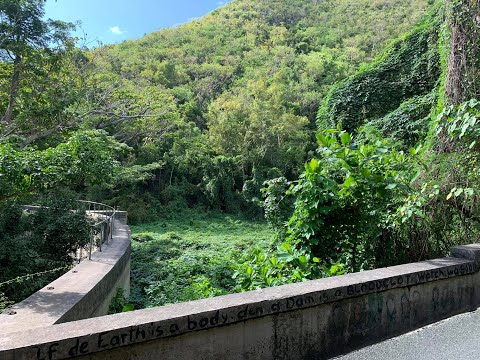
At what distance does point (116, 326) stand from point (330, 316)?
1.64 meters

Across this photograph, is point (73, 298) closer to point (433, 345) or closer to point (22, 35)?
point (433, 345)

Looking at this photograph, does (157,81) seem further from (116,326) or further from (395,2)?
(395,2)

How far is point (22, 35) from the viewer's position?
1329 centimetres

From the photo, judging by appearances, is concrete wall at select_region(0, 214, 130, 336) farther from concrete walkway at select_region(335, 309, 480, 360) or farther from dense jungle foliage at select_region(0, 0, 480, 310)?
concrete walkway at select_region(335, 309, 480, 360)

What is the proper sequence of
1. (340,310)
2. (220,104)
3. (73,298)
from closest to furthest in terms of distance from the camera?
1. (340,310)
2. (73,298)
3. (220,104)

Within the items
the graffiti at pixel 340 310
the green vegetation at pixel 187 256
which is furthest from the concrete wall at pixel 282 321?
the green vegetation at pixel 187 256

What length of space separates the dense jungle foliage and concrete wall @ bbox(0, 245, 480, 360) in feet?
2.47

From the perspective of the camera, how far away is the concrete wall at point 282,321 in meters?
2.07

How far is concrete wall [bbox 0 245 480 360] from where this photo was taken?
2074 millimetres

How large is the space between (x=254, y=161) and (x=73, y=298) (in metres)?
33.9

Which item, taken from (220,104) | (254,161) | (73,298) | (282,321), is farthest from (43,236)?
(220,104)

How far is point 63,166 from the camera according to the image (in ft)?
20.5

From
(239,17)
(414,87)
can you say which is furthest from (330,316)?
(239,17)

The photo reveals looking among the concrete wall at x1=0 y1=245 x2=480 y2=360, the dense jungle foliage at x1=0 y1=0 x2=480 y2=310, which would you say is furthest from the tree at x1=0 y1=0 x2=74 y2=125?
the concrete wall at x1=0 y1=245 x2=480 y2=360
